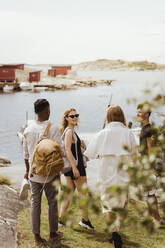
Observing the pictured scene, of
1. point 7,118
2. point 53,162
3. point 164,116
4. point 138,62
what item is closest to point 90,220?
point 53,162

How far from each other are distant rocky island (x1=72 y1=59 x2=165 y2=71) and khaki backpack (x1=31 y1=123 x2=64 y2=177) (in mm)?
143739

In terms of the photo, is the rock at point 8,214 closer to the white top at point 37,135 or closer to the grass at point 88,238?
the grass at point 88,238

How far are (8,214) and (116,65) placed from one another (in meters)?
172

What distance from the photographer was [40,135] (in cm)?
435

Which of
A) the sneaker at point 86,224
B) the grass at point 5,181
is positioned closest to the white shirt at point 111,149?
the sneaker at point 86,224

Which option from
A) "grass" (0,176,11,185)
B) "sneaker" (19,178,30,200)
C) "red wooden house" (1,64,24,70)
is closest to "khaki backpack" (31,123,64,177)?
"sneaker" (19,178,30,200)

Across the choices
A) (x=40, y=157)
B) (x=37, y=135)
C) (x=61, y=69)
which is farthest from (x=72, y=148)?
(x=61, y=69)

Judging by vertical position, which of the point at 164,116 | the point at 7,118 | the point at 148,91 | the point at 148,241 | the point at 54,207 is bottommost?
the point at 7,118

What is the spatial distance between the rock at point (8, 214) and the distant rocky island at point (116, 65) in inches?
5581

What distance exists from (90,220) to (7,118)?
127 feet

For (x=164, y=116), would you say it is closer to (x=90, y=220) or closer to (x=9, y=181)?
(x=90, y=220)

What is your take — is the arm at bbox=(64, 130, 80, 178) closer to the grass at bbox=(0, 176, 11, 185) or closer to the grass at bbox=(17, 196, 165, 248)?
the grass at bbox=(17, 196, 165, 248)

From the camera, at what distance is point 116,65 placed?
174500 mm

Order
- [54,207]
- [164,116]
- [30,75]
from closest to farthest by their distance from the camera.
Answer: [164,116] → [54,207] → [30,75]
